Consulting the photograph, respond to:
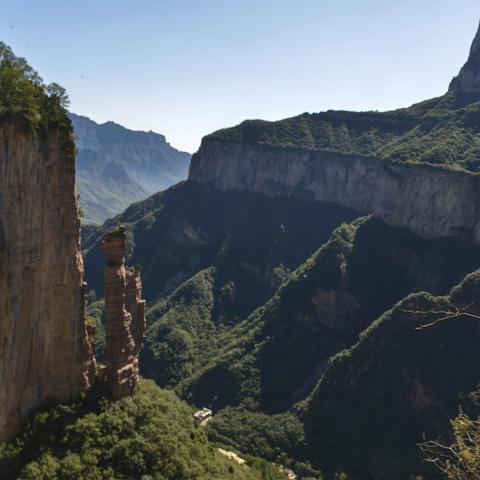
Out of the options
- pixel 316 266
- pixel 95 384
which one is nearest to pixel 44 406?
pixel 95 384

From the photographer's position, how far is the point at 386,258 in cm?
13062

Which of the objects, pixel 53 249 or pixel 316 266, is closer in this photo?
pixel 53 249

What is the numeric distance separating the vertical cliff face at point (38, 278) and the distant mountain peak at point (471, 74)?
179 meters

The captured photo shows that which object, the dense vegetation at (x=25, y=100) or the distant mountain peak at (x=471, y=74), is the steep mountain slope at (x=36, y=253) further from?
the distant mountain peak at (x=471, y=74)

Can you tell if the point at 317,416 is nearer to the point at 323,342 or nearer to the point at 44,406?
the point at 323,342

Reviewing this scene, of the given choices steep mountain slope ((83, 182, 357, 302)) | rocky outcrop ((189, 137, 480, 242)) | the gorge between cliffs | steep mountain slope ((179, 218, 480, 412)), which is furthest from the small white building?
rocky outcrop ((189, 137, 480, 242))

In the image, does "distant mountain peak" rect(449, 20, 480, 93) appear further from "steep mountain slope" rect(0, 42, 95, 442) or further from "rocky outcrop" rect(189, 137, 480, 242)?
"steep mountain slope" rect(0, 42, 95, 442)

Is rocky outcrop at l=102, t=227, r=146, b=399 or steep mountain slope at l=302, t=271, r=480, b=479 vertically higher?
rocky outcrop at l=102, t=227, r=146, b=399

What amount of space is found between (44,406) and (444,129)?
484ft

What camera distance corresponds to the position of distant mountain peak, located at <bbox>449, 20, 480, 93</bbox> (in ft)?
594

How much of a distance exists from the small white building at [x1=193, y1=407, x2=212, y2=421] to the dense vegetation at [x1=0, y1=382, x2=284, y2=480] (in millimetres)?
52982

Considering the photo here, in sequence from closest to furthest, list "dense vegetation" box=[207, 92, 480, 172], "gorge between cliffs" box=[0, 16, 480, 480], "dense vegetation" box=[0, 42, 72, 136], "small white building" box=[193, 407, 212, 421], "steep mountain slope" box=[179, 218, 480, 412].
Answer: "dense vegetation" box=[0, 42, 72, 136] < "gorge between cliffs" box=[0, 16, 480, 480] < "small white building" box=[193, 407, 212, 421] < "steep mountain slope" box=[179, 218, 480, 412] < "dense vegetation" box=[207, 92, 480, 172]

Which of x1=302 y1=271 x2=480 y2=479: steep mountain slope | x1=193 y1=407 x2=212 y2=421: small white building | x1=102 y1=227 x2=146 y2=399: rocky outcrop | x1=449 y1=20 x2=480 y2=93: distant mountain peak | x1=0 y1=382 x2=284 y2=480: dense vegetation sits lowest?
x1=193 y1=407 x2=212 y2=421: small white building

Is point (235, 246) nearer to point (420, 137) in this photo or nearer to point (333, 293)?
point (333, 293)
